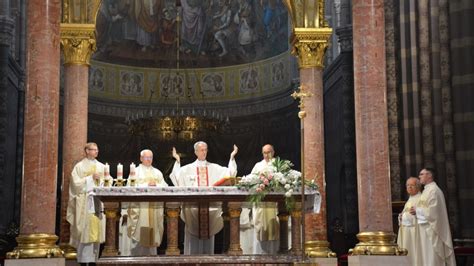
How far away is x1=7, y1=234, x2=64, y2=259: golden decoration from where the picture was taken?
424 inches

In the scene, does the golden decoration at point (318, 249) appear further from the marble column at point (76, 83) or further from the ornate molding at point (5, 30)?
the ornate molding at point (5, 30)

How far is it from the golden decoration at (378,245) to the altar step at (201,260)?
883 mm

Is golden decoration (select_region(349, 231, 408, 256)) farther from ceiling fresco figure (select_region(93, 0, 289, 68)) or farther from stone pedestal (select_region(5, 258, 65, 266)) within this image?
ceiling fresco figure (select_region(93, 0, 289, 68))

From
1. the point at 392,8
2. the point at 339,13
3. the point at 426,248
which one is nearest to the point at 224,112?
the point at 339,13

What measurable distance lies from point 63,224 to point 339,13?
10359 millimetres

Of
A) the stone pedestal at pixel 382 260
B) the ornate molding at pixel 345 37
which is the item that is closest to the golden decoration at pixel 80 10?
the stone pedestal at pixel 382 260

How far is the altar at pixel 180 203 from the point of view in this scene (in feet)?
37.7

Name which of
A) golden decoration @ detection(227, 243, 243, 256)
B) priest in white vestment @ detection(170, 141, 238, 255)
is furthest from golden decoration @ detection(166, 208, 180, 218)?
golden decoration @ detection(227, 243, 243, 256)

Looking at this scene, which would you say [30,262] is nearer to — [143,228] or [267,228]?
[143,228]

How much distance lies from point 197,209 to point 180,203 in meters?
0.81

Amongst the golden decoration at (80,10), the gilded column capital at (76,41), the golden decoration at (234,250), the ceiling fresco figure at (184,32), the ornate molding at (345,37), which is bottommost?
the golden decoration at (234,250)

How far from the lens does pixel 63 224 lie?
14359 mm

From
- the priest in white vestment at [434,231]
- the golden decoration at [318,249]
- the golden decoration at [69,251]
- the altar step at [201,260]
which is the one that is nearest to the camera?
the altar step at [201,260]

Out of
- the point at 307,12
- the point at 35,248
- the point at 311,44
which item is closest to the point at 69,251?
the point at 35,248
